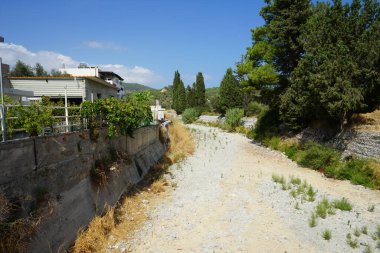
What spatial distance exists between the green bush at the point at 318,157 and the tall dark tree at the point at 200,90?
55003 millimetres

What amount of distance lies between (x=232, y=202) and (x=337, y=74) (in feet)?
37.5

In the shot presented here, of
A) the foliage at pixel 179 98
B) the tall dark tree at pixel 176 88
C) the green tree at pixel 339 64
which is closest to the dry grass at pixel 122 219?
the green tree at pixel 339 64

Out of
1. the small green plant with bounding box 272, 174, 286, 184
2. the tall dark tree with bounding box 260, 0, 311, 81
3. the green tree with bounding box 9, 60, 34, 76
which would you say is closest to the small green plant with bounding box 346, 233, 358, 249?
the small green plant with bounding box 272, 174, 286, 184

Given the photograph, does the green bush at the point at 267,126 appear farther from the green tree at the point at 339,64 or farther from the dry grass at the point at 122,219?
the dry grass at the point at 122,219

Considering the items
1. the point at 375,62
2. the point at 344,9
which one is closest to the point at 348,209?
the point at 375,62

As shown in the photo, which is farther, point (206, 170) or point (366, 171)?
point (206, 170)

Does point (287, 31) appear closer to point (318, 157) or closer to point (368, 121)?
point (368, 121)

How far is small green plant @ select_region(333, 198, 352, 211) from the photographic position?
12.2 m

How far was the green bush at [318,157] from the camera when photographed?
1895 centimetres

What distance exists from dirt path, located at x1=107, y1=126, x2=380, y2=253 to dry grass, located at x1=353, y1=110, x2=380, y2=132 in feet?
13.6

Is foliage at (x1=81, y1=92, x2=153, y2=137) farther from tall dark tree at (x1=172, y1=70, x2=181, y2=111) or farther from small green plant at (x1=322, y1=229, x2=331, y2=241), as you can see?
tall dark tree at (x1=172, y1=70, x2=181, y2=111)

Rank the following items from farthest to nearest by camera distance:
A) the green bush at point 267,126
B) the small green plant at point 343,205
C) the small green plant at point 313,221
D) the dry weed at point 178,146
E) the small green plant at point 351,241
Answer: the green bush at point 267,126
the dry weed at point 178,146
the small green plant at point 343,205
the small green plant at point 313,221
the small green plant at point 351,241

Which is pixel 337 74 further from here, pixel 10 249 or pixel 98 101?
pixel 10 249

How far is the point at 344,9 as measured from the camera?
20.7m
